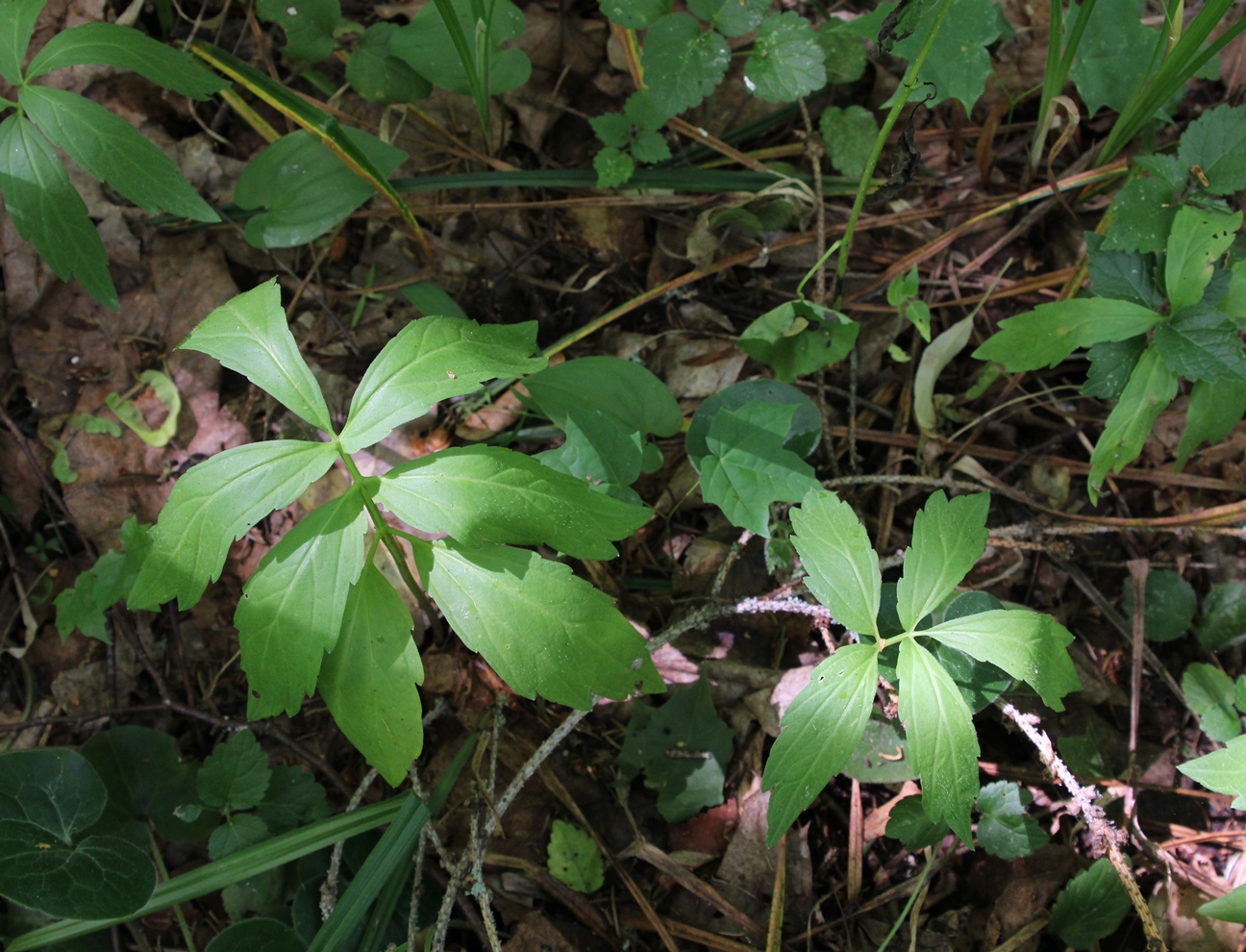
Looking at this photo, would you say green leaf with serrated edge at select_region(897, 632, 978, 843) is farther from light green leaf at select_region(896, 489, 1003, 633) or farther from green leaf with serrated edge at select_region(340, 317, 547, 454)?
green leaf with serrated edge at select_region(340, 317, 547, 454)

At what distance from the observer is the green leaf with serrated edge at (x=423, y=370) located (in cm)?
156

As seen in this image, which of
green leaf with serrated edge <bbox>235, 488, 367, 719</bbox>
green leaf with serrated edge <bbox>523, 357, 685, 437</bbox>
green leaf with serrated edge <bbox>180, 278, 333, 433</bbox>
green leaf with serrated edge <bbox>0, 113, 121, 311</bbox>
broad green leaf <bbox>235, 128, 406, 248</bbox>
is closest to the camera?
green leaf with serrated edge <bbox>235, 488, 367, 719</bbox>

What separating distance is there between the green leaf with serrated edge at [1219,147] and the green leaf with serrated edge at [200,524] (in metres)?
2.30

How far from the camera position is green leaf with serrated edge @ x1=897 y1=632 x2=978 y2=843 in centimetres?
156

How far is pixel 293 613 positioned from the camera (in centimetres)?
150

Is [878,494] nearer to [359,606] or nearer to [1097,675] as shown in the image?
[1097,675]

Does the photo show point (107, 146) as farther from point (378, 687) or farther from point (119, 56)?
point (378, 687)

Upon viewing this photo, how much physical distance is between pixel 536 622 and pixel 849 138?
1.71 metres

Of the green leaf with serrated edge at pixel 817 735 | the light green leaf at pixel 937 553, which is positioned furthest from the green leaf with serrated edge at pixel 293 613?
the light green leaf at pixel 937 553

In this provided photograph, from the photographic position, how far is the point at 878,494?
2.28m

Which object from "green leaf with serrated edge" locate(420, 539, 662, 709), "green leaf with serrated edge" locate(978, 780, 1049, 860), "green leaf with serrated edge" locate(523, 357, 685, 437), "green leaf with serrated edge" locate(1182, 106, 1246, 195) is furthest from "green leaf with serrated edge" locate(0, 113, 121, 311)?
"green leaf with serrated edge" locate(1182, 106, 1246, 195)

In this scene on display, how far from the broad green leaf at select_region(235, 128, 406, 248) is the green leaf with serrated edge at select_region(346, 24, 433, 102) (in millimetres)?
179

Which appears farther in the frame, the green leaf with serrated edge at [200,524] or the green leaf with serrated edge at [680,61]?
the green leaf with serrated edge at [680,61]

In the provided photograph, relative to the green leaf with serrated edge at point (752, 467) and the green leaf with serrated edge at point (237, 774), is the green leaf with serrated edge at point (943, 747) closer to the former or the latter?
the green leaf with serrated edge at point (752, 467)
